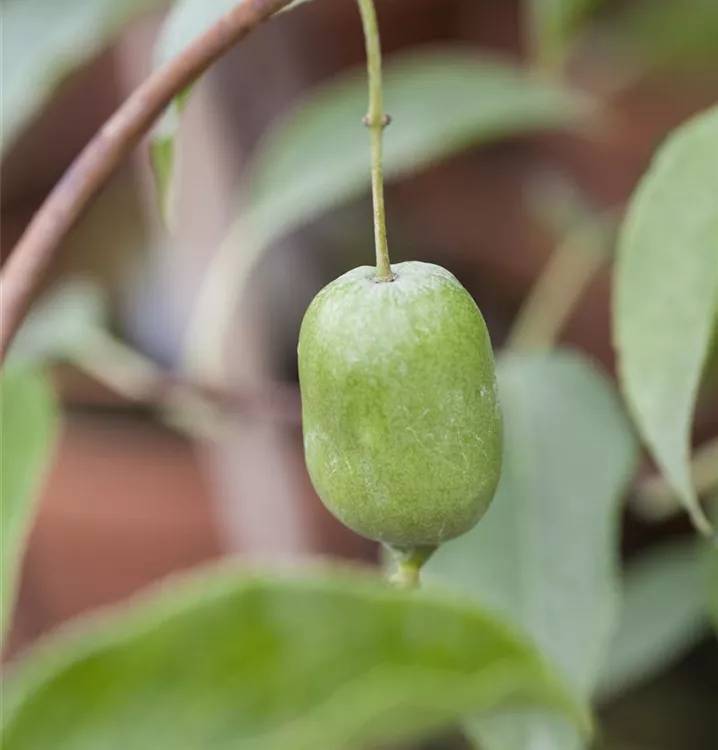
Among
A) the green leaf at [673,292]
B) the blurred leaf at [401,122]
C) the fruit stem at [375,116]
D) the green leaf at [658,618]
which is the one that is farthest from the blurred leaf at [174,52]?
the green leaf at [658,618]

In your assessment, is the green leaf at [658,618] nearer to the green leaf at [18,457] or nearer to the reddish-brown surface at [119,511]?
the green leaf at [18,457]

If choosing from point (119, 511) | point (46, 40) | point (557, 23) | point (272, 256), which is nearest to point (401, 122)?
point (557, 23)

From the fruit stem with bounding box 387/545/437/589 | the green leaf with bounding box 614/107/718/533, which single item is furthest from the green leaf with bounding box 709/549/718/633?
the fruit stem with bounding box 387/545/437/589

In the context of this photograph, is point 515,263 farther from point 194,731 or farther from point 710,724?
point 194,731

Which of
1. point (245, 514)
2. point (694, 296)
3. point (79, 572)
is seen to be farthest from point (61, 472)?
point (694, 296)

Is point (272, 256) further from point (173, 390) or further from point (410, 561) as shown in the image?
point (410, 561)

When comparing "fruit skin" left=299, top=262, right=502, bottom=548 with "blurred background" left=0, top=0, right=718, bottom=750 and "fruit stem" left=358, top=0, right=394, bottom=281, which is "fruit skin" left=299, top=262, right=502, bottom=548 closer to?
"fruit stem" left=358, top=0, right=394, bottom=281

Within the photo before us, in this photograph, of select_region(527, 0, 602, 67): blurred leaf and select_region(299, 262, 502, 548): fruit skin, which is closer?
select_region(299, 262, 502, 548): fruit skin
